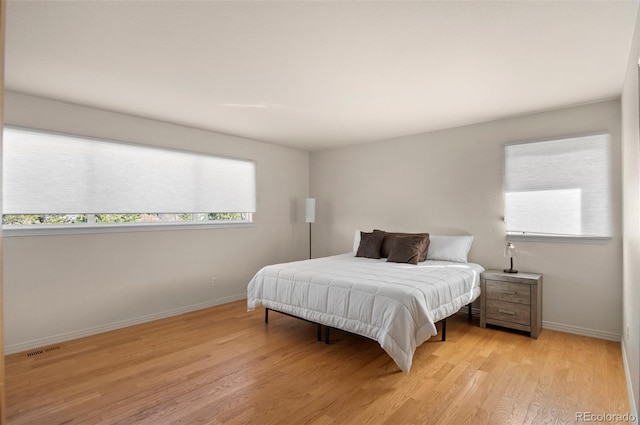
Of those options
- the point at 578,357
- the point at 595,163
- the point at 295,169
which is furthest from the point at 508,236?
the point at 295,169

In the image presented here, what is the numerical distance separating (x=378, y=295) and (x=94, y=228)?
3.15 m

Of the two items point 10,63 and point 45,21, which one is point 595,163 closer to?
point 45,21

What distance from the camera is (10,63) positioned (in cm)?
271

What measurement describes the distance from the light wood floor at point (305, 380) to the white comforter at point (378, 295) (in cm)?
31

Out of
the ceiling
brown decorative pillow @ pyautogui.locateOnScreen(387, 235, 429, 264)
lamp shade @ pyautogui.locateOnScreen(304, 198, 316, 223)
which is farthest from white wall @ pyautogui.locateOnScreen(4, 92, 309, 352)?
brown decorative pillow @ pyautogui.locateOnScreen(387, 235, 429, 264)

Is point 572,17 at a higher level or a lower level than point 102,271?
higher

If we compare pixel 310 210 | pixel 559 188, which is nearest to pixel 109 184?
pixel 310 210

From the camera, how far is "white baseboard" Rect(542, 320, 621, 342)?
353 centimetres

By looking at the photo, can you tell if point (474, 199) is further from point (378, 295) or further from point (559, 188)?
point (378, 295)

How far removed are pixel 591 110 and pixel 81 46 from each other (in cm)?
481

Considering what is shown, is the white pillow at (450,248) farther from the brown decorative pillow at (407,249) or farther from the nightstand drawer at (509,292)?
the nightstand drawer at (509,292)

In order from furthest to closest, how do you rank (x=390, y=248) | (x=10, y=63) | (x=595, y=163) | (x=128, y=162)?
(x=390, y=248) → (x=128, y=162) → (x=595, y=163) → (x=10, y=63)

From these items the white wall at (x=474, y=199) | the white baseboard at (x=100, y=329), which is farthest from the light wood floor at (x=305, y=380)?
the white wall at (x=474, y=199)

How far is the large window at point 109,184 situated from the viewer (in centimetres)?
335
